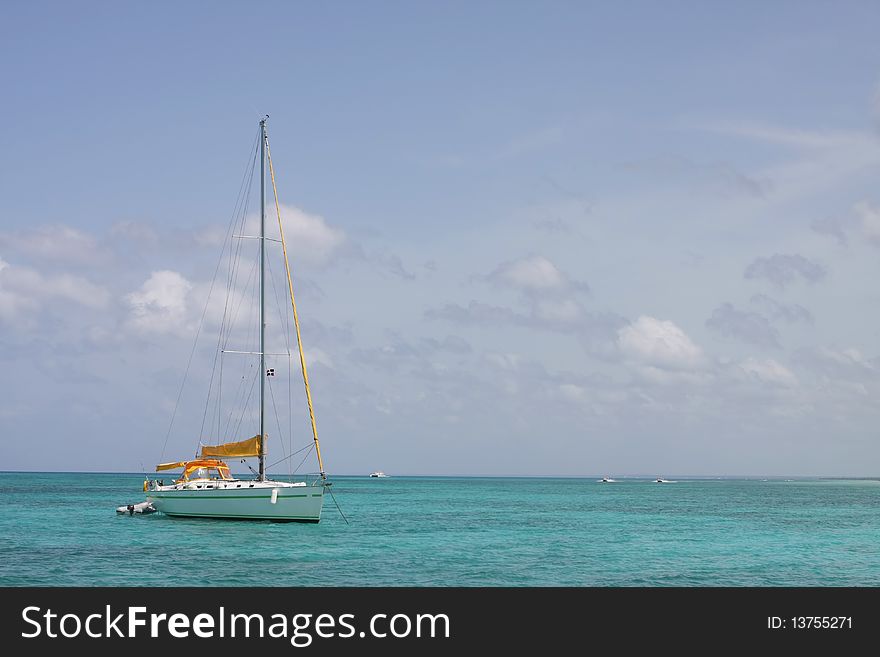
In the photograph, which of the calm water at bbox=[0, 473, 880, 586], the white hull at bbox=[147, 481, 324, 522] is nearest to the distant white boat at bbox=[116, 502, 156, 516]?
the calm water at bbox=[0, 473, 880, 586]

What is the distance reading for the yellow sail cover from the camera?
2314 inches

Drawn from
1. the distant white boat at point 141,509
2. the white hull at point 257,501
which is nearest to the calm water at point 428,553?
the white hull at point 257,501

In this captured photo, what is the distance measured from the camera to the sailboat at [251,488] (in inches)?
2191

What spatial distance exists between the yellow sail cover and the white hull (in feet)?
6.73

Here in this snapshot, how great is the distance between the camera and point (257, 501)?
56.1 meters

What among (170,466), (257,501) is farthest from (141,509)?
(257,501)

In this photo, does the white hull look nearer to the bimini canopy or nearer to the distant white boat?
the bimini canopy

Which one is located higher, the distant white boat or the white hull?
the white hull

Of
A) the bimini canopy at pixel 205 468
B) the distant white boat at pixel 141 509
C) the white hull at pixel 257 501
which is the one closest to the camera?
the white hull at pixel 257 501

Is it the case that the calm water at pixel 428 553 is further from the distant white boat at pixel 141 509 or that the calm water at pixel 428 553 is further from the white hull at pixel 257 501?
the distant white boat at pixel 141 509

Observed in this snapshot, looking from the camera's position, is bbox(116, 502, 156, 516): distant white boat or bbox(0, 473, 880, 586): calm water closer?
bbox(0, 473, 880, 586): calm water

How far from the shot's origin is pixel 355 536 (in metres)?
54.0
